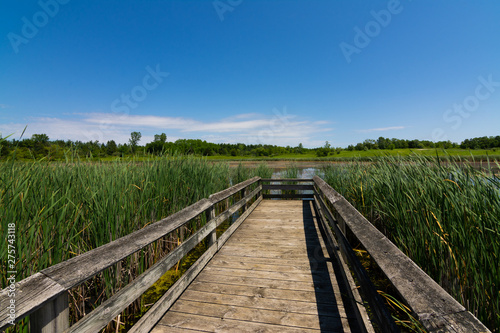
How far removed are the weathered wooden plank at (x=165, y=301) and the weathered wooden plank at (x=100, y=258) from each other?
65 centimetres

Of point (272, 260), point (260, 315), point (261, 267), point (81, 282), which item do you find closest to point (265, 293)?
point (260, 315)

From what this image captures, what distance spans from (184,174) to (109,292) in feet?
8.30

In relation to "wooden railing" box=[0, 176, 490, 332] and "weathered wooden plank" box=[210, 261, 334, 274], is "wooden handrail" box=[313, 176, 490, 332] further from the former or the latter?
"weathered wooden plank" box=[210, 261, 334, 274]

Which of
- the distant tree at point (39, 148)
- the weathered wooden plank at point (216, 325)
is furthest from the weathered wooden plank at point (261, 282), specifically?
the distant tree at point (39, 148)

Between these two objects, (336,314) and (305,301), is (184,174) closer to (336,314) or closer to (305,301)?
(305,301)

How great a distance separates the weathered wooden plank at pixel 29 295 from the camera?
0.88 metres

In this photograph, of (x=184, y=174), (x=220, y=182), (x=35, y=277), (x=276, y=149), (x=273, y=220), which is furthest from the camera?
(x=276, y=149)

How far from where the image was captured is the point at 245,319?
2121 millimetres

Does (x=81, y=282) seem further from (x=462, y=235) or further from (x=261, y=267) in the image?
(x=462, y=235)

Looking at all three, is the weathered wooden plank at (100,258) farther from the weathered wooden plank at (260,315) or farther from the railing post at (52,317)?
the weathered wooden plank at (260,315)

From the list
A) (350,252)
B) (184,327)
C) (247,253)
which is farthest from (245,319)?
(247,253)

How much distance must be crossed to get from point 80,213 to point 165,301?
→ 1196 mm

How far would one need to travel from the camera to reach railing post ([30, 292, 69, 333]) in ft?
3.53

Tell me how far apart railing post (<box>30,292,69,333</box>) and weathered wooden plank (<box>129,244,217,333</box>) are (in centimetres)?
78
